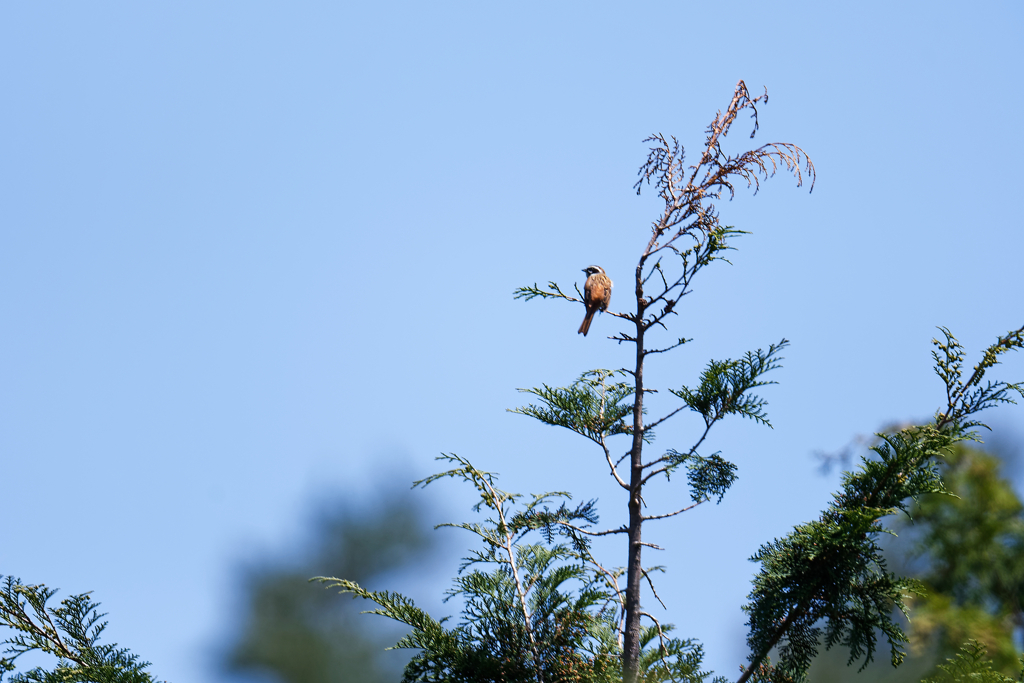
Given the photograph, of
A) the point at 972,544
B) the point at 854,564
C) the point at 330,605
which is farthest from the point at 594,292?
the point at 330,605

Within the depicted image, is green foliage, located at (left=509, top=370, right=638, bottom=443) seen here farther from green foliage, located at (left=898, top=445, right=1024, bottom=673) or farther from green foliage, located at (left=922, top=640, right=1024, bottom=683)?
green foliage, located at (left=898, top=445, right=1024, bottom=673)

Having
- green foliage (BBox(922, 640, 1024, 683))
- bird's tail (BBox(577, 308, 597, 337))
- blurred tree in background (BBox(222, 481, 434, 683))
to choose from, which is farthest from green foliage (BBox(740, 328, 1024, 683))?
blurred tree in background (BBox(222, 481, 434, 683))

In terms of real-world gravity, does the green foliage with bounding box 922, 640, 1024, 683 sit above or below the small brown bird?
below

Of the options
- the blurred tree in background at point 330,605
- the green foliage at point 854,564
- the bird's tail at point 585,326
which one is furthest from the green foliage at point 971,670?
the blurred tree in background at point 330,605

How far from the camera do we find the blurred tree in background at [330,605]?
16266mm

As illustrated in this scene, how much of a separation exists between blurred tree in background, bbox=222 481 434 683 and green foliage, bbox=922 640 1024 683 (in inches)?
479

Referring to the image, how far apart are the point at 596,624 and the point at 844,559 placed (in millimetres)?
1048

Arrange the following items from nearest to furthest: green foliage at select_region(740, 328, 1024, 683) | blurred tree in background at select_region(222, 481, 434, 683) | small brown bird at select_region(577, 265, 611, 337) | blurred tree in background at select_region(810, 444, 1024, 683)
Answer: green foliage at select_region(740, 328, 1024, 683) < small brown bird at select_region(577, 265, 611, 337) < blurred tree in background at select_region(810, 444, 1024, 683) < blurred tree in background at select_region(222, 481, 434, 683)

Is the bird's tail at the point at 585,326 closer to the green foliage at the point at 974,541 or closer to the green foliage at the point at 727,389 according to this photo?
the green foliage at the point at 727,389

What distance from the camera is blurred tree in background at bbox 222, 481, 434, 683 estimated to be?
53.4 feet

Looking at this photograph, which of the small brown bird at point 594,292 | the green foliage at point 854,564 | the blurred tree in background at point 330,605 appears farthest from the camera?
the blurred tree in background at point 330,605

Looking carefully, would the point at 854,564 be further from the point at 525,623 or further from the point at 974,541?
the point at 974,541

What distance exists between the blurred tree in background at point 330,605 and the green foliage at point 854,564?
39.8ft

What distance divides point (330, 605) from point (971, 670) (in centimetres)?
1656
